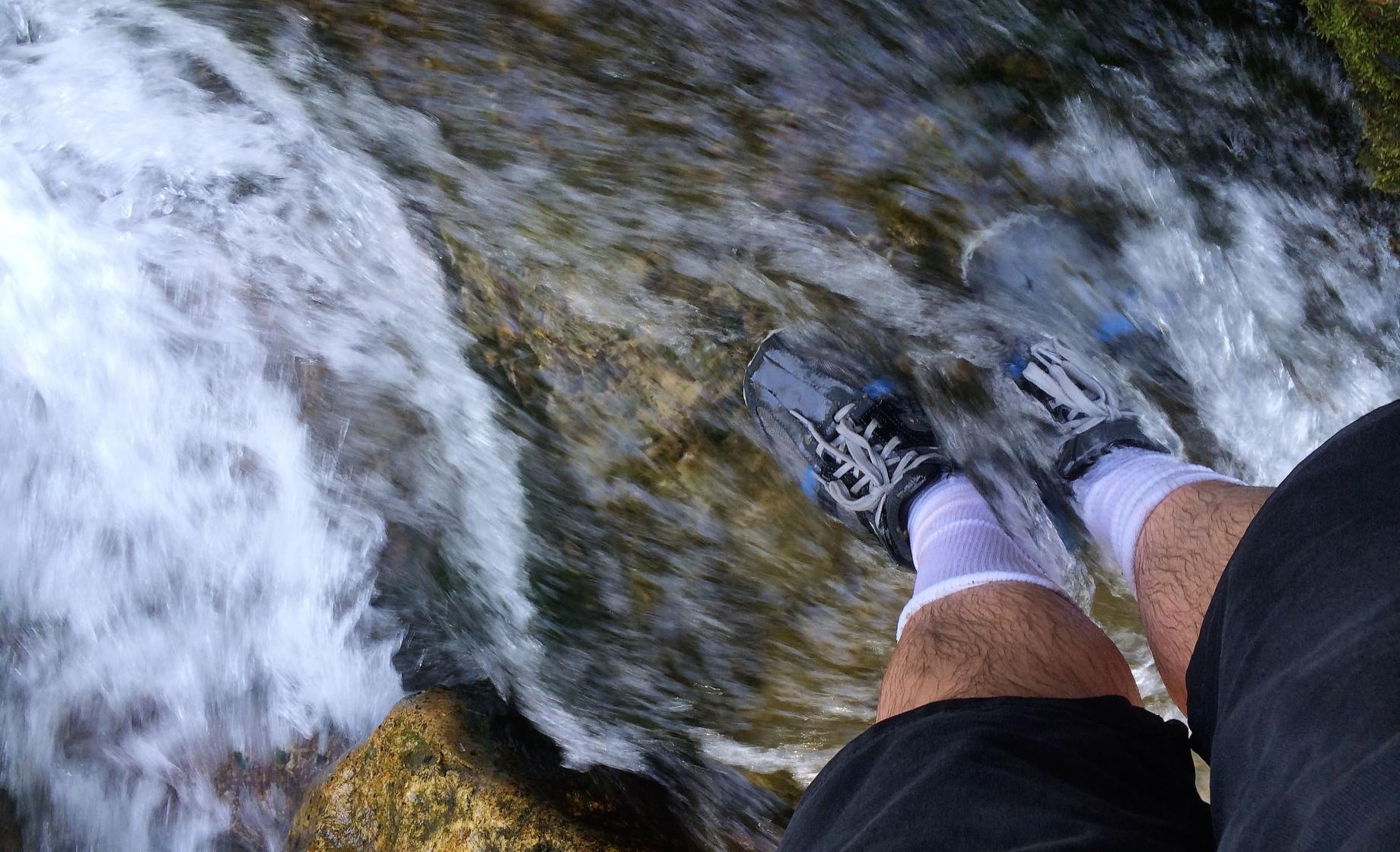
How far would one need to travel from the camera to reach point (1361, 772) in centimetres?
96

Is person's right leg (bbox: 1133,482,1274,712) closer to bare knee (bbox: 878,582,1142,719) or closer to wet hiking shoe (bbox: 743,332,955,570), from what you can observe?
bare knee (bbox: 878,582,1142,719)

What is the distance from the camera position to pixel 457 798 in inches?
111

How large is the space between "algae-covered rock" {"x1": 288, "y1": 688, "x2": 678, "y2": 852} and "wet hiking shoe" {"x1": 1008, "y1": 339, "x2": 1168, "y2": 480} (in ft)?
6.30

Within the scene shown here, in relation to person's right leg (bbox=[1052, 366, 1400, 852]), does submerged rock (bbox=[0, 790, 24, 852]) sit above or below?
below

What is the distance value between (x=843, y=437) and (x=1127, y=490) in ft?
2.69

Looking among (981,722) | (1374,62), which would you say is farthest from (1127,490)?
(1374,62)

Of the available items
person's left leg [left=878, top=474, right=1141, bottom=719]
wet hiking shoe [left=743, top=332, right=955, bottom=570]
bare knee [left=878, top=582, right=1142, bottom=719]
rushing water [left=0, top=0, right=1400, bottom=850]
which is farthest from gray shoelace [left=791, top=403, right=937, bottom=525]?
bare knee [left=878, top=582, right=1142, bottom=719]

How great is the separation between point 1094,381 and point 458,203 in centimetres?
207

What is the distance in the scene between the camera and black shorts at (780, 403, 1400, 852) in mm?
1017

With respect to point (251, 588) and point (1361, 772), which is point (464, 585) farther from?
point (1361, 772)

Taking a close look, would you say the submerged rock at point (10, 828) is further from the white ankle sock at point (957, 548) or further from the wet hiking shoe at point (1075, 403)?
the wet hiking shoe at point (1075, 403)

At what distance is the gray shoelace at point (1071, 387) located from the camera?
2.61 m

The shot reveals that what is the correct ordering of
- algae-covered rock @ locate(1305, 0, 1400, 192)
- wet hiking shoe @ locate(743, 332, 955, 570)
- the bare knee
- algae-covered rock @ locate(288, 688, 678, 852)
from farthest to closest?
algae-covered rock @ locate(288, 688, 678, 852) → wet hiking shoe @ locate(743, 332, 955, 570) → algae-covered rock @ locate(1305, 0, 1400, 192) → the bare knee

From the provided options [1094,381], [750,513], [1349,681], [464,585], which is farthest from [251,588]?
[1349,681]
